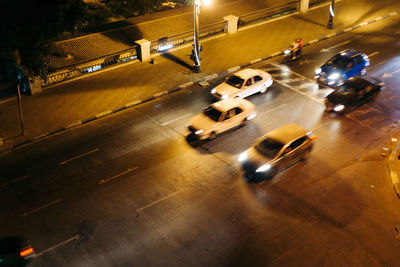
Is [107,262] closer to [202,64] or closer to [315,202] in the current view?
[315,202]

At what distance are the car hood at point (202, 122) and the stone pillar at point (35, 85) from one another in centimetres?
1023

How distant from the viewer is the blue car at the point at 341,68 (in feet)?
87.4

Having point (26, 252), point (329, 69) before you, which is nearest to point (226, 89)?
point (329, 69)

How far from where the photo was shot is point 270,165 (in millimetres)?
18688

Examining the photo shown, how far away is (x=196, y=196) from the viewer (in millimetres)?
18109

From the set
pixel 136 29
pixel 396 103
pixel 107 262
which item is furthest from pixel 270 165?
pixel 136 29

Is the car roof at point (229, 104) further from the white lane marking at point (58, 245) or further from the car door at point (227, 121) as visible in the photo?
the white lane marking at point (58, 245)

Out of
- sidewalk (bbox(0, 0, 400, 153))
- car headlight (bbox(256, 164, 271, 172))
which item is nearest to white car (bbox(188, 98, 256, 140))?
car headlight (bbox(256, 164, 271, 172))

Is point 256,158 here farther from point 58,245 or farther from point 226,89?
point 58,245

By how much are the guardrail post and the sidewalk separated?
472 millimetres

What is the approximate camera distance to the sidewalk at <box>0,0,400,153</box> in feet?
76.1

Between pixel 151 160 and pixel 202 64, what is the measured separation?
1114 cm

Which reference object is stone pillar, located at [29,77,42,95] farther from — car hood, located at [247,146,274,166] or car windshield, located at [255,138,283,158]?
car windshield, located at [255,138,283,158]

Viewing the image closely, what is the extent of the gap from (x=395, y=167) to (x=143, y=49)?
17.6 metres
